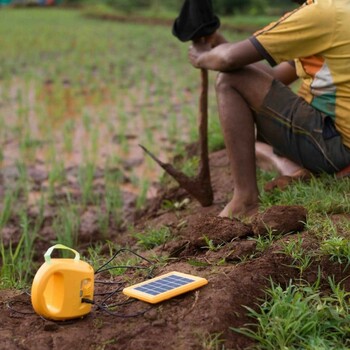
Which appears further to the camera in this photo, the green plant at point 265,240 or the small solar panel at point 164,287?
the green plant at point 265,240

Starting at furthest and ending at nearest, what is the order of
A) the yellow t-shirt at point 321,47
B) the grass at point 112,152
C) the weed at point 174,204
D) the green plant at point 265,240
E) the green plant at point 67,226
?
the weed at point 174,204
the green plant at point 67,226
the yellow t-shirt at point 321,47
the green plant at point 265,240
the grass at point 112,152

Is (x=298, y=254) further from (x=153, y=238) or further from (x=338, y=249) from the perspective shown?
(x=153, y=238)

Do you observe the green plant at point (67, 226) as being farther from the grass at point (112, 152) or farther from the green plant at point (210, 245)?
the green plant at point (210, 245)

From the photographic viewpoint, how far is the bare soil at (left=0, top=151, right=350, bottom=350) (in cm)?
202

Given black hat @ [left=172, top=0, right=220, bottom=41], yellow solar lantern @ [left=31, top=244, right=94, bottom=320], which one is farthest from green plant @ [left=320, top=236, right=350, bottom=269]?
black hat @ [left=172, top=0, right=220, bottom=41]

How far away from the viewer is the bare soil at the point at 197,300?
6.62 ft

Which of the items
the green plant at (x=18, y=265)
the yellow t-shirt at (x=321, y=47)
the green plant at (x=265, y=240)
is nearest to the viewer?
the green plant at (x=265, y=240)

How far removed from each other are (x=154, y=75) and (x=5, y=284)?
606 cm

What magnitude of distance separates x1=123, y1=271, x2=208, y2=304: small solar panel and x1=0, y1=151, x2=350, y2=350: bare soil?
0.03 metres

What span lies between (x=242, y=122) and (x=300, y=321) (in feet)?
4.64

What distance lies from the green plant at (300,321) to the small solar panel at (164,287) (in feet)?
0.69

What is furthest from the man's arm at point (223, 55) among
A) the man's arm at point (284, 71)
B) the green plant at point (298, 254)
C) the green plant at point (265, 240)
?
the green plant at point (298, 254)

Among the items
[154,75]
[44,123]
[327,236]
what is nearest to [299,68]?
[327,236]

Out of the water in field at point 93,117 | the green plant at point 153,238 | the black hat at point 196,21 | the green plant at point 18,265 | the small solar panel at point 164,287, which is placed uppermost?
the black hat at point 196,21
